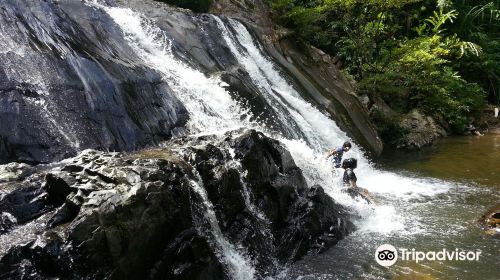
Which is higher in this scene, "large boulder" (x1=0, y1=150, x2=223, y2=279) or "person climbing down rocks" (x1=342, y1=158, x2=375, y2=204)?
"person climbing down rocks" (x1=342, y1=158, x2=375, y2=204)

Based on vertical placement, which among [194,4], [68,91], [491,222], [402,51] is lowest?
[68,91]

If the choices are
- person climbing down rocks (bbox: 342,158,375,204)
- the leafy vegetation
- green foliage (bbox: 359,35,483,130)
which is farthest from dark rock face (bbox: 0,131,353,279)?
the leafy vegetation

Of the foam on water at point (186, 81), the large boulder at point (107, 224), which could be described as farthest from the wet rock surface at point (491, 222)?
the foam on water at point (186, 81)

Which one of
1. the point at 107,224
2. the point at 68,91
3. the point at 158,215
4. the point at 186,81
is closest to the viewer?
the point at 107,224

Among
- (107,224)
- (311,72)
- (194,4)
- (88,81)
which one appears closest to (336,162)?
(88,81)

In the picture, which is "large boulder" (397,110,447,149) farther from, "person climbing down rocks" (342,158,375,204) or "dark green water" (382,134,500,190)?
"person climbing down rocks" (342,158,375,204)

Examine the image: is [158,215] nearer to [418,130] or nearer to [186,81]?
[186,81]

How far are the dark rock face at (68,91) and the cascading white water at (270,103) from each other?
0.77m

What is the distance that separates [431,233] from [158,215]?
5.15 m

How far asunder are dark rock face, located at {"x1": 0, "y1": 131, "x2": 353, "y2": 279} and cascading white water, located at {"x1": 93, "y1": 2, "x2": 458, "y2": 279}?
5.72ft

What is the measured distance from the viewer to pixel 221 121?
10078mm

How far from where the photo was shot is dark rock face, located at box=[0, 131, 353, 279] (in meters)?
4.50

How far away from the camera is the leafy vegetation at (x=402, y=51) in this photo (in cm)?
1698

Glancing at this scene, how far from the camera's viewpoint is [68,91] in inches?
312
